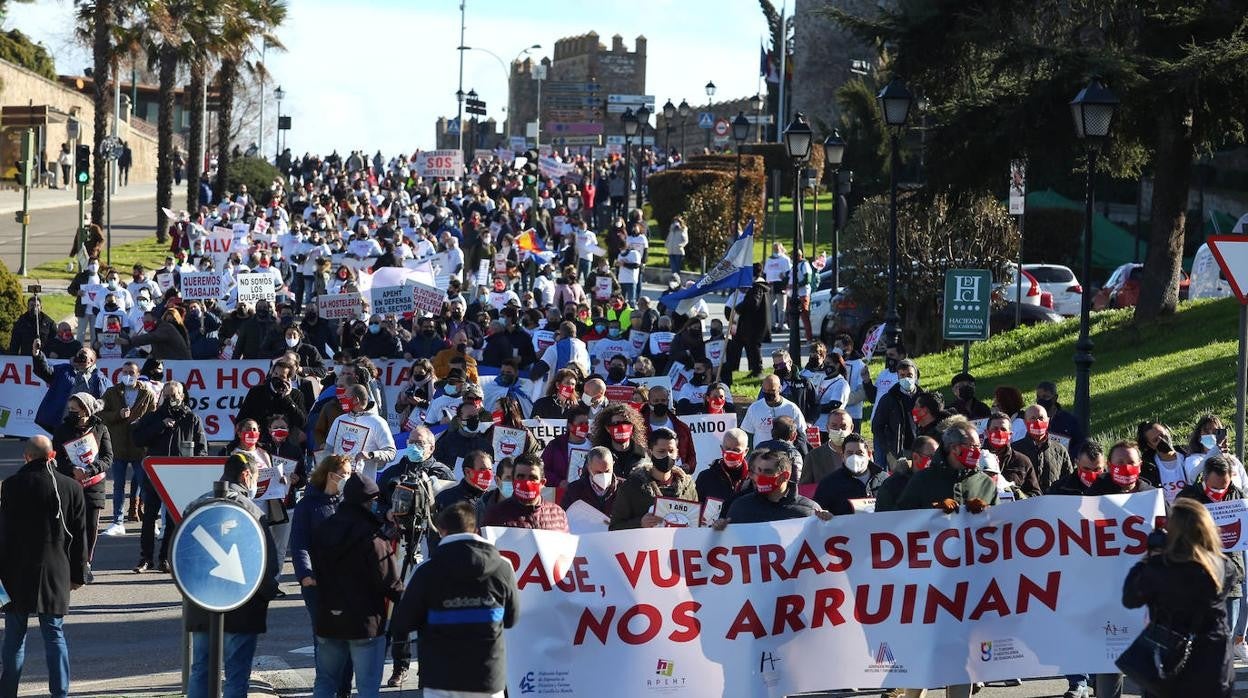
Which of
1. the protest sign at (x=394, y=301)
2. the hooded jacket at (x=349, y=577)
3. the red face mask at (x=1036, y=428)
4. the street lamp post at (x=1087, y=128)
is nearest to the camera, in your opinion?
the hooded jacket at (x=349, y=577)

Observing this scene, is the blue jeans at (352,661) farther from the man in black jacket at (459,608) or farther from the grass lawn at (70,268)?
the grass lawn at (70,268)

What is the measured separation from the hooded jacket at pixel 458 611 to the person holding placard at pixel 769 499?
2163mm

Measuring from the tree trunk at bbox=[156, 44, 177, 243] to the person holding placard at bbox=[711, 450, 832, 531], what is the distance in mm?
40211

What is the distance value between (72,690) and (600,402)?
588 cm

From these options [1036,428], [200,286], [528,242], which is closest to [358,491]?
[1036,428]

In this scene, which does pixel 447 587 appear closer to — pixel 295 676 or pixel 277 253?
pixel 295 676

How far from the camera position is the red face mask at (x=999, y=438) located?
1184 centimetres

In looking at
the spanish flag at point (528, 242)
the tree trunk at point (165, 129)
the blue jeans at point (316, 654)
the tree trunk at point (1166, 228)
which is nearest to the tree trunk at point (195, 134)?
→ the tree trunk at point (165, 129)

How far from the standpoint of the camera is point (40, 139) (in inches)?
2800

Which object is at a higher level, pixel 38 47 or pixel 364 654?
pixel 38 47

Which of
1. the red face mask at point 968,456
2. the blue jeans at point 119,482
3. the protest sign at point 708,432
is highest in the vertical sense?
the red face mask at point 968,456

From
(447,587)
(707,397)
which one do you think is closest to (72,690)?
(447,587)

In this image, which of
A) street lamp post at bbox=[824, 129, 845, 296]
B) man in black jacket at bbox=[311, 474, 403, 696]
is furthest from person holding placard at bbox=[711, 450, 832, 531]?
street lamp post at bbox=[824, 129, 845, 296]

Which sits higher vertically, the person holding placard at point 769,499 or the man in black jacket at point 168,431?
the person holding placard at point 769,499
